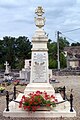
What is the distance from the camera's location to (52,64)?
200ft

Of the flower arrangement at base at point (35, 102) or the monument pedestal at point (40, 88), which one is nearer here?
the flower arrangement at base at point (35, 102)

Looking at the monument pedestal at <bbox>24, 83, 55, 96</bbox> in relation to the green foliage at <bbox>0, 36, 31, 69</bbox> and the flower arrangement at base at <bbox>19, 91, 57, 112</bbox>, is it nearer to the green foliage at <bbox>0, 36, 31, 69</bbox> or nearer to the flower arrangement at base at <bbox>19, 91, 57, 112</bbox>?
the flower arrangement at base at <bbox>19, 91, 57, 112</bbox>

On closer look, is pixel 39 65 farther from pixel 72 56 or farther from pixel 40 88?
pixel 72 56

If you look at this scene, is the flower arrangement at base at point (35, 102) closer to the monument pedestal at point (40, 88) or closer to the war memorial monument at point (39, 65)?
the war memorial monument at point (39, 65)

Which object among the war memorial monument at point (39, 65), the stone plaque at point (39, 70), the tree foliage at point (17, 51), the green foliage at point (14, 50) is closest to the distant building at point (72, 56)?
the tree foliage at point (17, 51)

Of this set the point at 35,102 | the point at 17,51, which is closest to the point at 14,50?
the point at 17,51

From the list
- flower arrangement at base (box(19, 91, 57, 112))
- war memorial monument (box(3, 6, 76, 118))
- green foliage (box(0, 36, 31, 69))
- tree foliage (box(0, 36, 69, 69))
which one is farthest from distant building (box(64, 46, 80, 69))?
flower arrangement at base (box(19, 91, 57, 112))

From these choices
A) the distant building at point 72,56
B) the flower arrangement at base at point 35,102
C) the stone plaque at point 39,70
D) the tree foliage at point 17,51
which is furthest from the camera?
the distant building at point 72,56

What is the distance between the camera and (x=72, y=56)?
81.7 m

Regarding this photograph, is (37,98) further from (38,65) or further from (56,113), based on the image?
(38,65)

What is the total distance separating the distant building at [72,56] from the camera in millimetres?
78188

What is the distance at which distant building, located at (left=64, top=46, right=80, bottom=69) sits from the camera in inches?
3078

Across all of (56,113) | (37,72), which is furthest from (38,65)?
(56,113)

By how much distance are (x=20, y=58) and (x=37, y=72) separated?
6414cm
